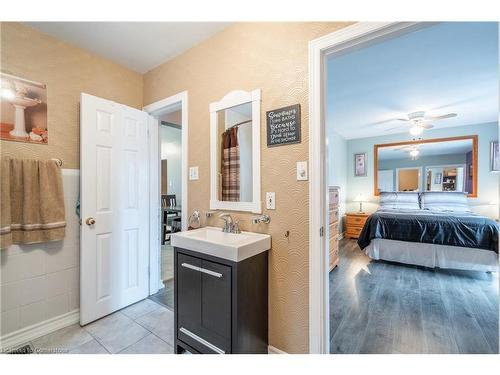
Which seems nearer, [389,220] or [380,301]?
[380,301]

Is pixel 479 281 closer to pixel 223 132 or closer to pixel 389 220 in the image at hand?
pixel 389 220

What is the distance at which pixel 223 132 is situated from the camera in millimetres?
1931

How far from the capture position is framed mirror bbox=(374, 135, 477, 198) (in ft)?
15.0

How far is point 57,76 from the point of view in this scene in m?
1.97

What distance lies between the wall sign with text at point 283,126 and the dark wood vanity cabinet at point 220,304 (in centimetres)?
79

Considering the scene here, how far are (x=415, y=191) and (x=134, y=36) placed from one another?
5597mm

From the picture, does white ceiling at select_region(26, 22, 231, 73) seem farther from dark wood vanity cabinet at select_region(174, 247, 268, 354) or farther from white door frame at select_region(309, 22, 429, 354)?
dark wood vanity cabinet at select_region(174, 247, 268, 354)

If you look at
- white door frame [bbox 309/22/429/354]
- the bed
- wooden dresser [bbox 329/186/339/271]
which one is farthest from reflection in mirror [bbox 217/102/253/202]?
the bed

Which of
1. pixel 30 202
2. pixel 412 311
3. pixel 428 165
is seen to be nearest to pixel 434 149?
pixel 428 165

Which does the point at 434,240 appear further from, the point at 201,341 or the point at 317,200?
the point at 201,341

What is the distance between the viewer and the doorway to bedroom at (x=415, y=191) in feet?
6.31

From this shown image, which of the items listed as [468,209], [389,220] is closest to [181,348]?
→ [389,220]

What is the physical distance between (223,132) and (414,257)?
339 centimetres
